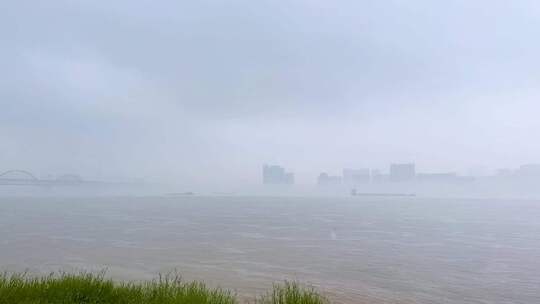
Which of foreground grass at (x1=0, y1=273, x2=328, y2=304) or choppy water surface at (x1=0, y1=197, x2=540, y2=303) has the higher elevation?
foreground grass at (x1=0, y1=273, x2=328, y2=304)

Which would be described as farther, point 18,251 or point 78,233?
point 78,233

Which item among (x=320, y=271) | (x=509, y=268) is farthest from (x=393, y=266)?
(x=509, y=268)

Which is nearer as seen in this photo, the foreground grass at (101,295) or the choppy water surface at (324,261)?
the foreground grass at (101,295)

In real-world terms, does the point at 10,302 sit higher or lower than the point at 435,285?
higher

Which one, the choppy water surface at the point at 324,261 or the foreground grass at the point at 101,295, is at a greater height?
the foreground grass at the point at 101,295

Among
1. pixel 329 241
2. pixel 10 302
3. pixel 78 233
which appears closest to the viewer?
pixel 10 302

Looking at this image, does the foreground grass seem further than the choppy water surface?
No

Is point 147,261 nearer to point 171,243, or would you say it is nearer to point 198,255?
point 198,255

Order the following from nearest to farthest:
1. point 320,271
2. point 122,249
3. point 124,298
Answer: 1. point 124,298
2. point 320,271
3. point 122,249

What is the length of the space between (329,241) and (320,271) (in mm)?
20540

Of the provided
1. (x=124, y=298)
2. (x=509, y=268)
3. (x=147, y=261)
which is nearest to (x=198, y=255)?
(x=147, y=261)

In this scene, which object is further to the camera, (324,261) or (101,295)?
(324,261)

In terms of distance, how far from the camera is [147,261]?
35.3 meters

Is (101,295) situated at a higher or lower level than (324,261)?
A: higher
